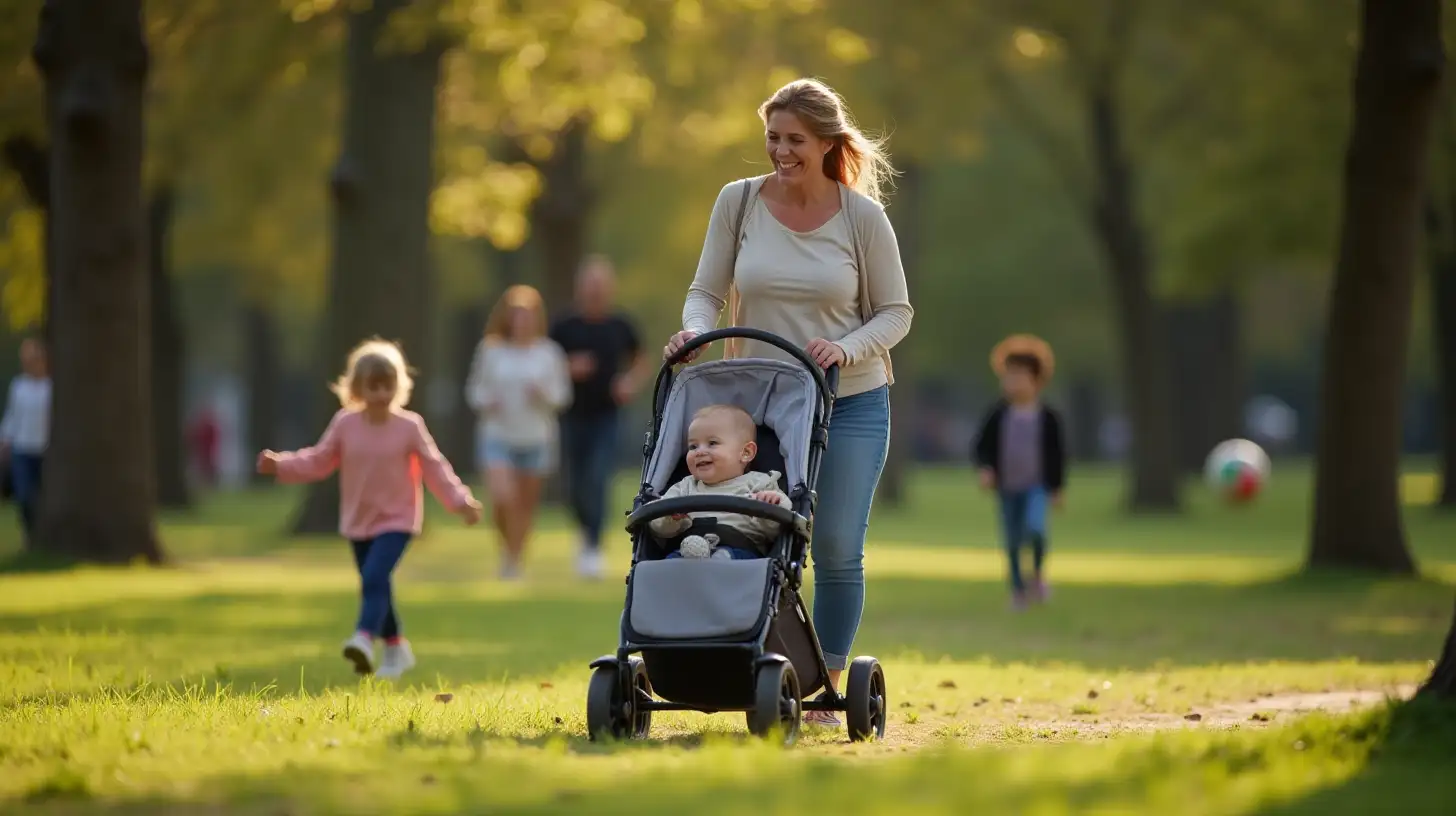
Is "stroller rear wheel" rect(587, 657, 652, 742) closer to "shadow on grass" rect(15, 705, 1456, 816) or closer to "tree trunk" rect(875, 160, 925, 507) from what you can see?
"shadow on grass" rect(15, 705, 1456, 816)

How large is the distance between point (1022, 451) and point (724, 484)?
7690 mm

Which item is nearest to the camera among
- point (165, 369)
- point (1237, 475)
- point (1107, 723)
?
point (1107, 723)

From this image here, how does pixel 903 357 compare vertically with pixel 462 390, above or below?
above

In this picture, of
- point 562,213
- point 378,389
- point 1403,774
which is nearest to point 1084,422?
point 562,213

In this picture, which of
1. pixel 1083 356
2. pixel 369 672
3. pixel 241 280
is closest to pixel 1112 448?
pixel 1083 356

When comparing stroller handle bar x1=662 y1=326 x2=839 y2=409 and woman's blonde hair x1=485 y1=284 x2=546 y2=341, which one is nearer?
stroller handle bar x1=662 y1=326 x2=839 y2=409

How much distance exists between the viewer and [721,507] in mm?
6914

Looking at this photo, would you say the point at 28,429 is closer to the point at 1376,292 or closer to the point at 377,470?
the point at 377,470

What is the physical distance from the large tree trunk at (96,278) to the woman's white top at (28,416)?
3.83 meters

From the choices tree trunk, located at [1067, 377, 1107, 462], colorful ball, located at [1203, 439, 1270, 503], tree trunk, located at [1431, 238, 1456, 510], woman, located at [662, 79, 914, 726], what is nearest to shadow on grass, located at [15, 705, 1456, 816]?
woman, located at [662, 79, 914, 726]

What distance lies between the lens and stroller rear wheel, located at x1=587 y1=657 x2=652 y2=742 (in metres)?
6.95

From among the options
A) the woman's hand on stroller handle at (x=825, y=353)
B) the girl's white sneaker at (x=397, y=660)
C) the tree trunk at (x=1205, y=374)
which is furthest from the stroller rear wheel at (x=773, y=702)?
the tree trunk at (x=1205, y=374)

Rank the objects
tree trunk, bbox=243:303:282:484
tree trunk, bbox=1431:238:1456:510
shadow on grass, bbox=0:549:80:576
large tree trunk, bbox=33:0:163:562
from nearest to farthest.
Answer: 1. large tree trunk, bbox=33:0:163:562
2. shadow on grass, bbox=0:549:80:576
3. tree trunk, bbox=1431:238:1456:510
4. tree trunk, bbox=243:303:282:484

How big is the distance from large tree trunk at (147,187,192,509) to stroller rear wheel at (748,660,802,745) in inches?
944
